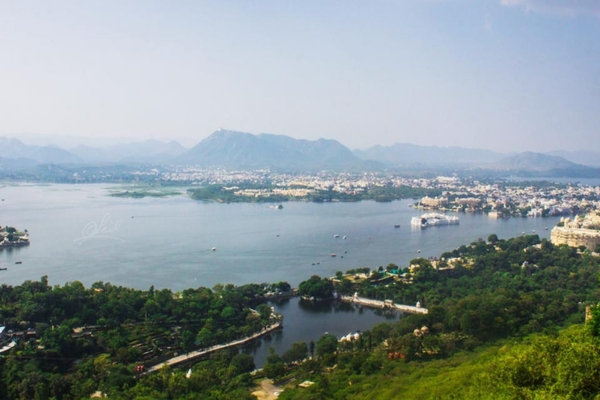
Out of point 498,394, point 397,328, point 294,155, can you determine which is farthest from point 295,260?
point 294,155

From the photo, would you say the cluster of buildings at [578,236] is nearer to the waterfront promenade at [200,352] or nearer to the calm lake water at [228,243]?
the calm lake water at [228,243]

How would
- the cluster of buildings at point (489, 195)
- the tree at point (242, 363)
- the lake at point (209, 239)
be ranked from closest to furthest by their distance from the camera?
1. the tree at point (242, 363)
2. the lake at point (209, 239)
3. the cluster of buildings at point (489, 195)

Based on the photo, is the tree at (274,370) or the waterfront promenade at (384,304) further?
the waterfront promenade at (384,304)

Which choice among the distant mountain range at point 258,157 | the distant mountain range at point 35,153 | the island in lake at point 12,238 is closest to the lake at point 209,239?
the island in lake at point 12,238

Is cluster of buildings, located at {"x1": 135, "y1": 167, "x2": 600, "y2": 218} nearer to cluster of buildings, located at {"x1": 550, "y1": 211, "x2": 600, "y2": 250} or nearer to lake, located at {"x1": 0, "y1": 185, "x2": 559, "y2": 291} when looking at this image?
lake, located at {"x1": 0, "y1": 185, "x2": 559, "y2": 291}

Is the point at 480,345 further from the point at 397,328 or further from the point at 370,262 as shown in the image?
the point at 370,262

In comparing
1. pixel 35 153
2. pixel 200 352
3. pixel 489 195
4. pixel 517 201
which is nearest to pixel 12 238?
pixel 200 352
